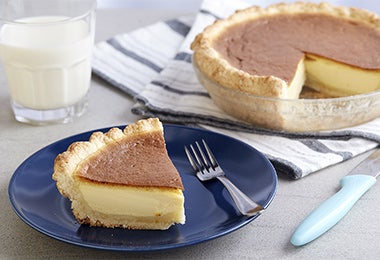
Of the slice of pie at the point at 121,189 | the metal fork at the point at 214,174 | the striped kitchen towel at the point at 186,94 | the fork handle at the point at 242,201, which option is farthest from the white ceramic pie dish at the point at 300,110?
the slice of pie at the point at 121,189

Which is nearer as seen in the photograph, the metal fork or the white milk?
the metal fork

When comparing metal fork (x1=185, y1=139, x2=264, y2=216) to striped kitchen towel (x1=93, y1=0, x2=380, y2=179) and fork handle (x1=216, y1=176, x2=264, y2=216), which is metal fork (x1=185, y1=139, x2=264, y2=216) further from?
striped kitchen towel (x1=93, y1=0, x2=380, y2=179)

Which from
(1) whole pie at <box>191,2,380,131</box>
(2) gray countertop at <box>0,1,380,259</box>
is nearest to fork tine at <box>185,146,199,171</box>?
(2) gray countertop at <box>0,1,380,259</box>

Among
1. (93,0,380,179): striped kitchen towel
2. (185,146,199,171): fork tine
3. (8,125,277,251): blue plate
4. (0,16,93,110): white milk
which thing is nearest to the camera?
(8,125,277,251): blue plate

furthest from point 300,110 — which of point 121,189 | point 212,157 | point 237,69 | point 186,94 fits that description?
point 121,189

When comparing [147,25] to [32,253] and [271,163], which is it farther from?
[32,253]

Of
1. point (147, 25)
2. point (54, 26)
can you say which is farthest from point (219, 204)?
point (147, 25)

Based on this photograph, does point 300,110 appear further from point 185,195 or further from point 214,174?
point 185,195

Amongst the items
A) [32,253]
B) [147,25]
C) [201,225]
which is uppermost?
[201,225]
